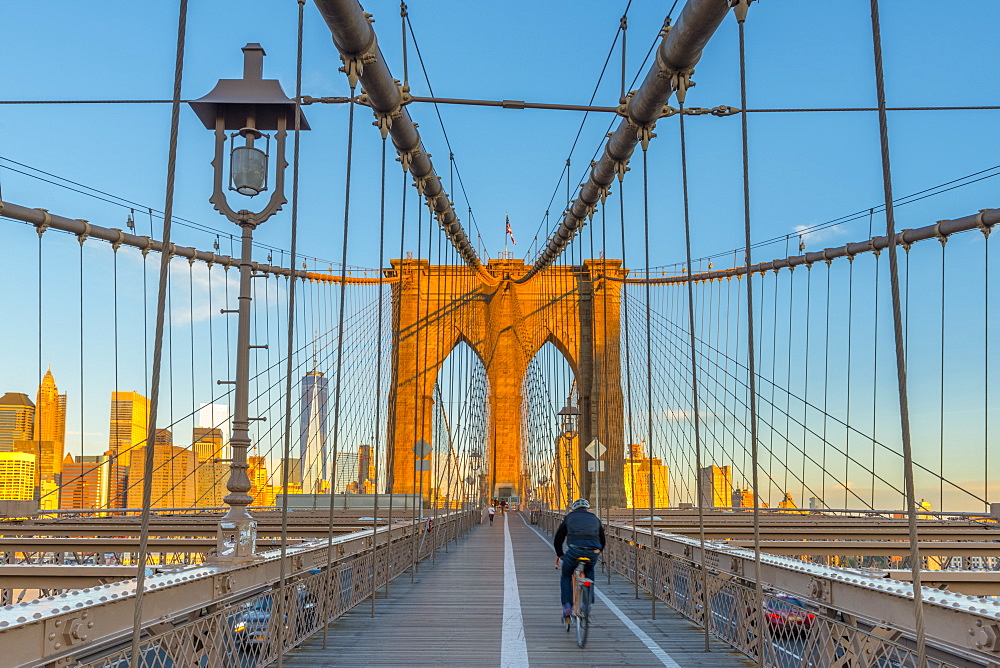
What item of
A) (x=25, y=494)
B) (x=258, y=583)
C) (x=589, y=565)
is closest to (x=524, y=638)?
(x=589, y=565)

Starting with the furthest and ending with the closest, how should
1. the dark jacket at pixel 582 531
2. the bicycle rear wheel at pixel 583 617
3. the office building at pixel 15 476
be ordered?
the office building at pixel 15 476 → the dark jacket at pixel 582 531 → the bicycle rear wheel at pixel 583 617

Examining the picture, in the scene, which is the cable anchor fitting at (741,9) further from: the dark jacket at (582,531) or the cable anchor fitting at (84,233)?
the cable anchor fitting at (84,233)

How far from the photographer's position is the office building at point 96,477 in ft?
47.5

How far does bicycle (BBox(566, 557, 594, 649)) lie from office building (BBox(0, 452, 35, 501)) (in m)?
12.7

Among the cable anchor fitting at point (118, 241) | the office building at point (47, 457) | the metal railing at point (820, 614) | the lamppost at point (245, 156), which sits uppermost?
the cable anchor fitting at point (118, 241)

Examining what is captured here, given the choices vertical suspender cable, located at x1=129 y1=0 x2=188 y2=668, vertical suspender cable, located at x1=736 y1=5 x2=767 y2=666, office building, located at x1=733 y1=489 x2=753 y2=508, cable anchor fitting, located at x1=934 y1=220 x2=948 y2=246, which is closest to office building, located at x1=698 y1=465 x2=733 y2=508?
office building, located at x1=733 y1=489 x2=753 y2=508

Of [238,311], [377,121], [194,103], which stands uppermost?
[377,121]

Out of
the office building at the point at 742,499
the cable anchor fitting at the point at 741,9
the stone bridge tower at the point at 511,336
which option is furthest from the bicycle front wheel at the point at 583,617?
the stone bridge tower at the point at 511,336

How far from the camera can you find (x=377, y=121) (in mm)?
8492

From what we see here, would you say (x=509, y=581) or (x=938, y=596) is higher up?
(x=938, y=596)

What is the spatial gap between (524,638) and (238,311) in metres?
3.40

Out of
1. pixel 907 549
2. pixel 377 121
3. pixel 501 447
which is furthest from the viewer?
pixel 501 447

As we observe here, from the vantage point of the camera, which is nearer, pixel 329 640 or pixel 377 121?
pixel 329 640

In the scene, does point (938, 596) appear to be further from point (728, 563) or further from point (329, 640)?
point (329, 640)
